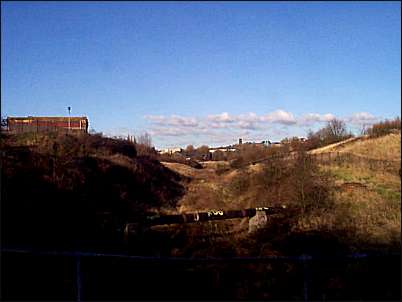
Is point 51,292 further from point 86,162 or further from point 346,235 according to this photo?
point 86,162

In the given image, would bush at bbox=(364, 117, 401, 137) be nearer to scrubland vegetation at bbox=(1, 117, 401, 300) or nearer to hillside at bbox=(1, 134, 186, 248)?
scrubland vegetation at bbox=(1, 117, 401, 300)

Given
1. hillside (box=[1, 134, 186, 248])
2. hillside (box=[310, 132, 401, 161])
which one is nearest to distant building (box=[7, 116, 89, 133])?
hillside (box=[1, 134, 186, 248])

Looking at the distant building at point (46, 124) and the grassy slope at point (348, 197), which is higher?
the distant building at point (46, 124)

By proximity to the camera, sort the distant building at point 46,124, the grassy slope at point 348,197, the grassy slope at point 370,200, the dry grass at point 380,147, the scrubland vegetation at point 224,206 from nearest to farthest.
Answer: the scrubland vegetation at point 224,206, the grassy slope at point 370,200, the grassy slope at point 348,197, the dry grass at point 380,147, the distant building at point 46,124

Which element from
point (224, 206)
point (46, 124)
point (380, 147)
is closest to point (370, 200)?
point (380, 147)

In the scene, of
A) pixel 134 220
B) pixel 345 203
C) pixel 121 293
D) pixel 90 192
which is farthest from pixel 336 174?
pixel 121 293

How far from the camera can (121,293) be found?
21.6ft

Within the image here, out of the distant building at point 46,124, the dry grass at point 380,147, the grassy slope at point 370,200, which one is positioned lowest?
the grassy slope at point 370,200

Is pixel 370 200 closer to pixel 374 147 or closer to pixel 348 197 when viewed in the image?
pixel 348 197

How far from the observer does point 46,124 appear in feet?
66.9

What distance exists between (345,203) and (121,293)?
8.68 metres

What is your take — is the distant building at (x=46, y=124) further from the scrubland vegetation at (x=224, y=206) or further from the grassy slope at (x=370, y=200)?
the grassy slope at (x=370, y=200)

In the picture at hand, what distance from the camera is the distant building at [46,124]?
18.6 metres

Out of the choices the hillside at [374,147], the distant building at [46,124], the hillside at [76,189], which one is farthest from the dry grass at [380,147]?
the distant building at [46,124]
